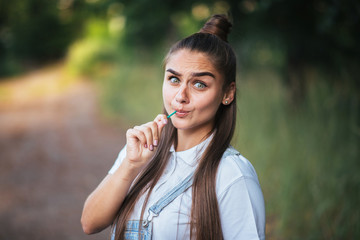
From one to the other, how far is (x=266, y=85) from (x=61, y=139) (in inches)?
162

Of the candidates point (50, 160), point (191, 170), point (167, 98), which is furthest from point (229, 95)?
point (50, 160)

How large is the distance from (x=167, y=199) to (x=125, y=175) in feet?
0.70

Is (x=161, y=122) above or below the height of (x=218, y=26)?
below

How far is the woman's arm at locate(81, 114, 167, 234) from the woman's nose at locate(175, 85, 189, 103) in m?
0.10

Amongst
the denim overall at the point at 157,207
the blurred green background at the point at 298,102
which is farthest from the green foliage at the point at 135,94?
the denim overall at the point at 157,207

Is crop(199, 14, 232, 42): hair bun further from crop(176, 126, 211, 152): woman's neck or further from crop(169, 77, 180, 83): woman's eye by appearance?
crop(176, 126, 211, 152): woman's neck

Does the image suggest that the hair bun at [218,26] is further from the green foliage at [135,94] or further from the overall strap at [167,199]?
the green foliage at [135,94]

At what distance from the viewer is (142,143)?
1326mm

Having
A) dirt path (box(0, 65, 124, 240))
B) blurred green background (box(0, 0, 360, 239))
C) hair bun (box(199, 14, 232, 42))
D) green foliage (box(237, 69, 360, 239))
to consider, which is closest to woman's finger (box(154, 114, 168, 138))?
hair bun (box(199, 14, 232, 42))

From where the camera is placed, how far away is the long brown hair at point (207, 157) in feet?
4.05

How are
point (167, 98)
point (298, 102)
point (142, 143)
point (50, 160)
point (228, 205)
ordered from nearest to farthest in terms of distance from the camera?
point (228, 205) → point (142, 143) → point (167, 98) → point (298, 102) → point (50, 160)

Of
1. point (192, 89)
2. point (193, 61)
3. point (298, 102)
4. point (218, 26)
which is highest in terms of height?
point (298, 102)

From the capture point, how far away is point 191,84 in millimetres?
1382

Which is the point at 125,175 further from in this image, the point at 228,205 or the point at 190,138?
the point at 228,205
